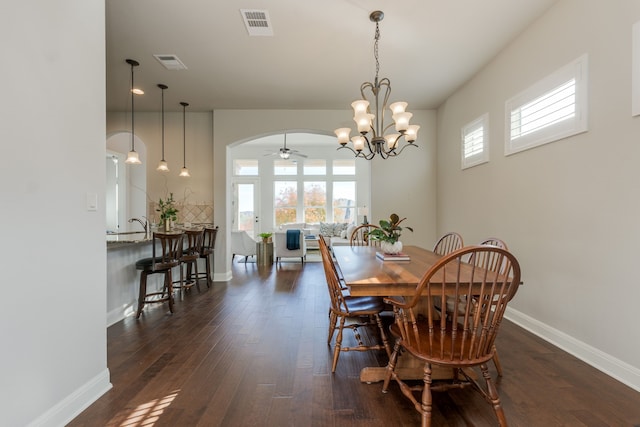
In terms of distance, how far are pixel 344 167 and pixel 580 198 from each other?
6.90 metres

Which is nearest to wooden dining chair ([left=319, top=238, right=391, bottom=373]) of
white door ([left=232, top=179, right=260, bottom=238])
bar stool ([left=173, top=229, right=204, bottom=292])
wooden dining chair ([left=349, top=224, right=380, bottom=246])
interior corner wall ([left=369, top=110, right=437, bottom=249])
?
wooden dining chair ([left=349, top=224, right=380, bottom=246])

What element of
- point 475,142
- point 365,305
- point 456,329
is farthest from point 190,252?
point 475,142

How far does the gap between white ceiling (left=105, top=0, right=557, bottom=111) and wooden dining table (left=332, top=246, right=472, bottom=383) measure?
2.19m

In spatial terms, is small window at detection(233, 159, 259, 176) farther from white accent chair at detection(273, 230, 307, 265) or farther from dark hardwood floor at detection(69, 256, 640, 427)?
dark hardwood floor at detection(69, 256, 640, 427)

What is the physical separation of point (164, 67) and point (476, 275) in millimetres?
4030

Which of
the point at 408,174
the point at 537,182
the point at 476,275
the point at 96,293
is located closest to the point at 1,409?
the point at 96,293

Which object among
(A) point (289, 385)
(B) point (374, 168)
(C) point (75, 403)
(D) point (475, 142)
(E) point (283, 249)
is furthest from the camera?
(E) point (283, 249)

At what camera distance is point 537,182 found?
278 centimetres

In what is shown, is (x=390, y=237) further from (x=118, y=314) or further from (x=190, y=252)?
(x=118, y=314)

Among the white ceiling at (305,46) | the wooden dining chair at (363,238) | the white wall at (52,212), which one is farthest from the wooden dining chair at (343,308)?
the white ceiling at (305,46)

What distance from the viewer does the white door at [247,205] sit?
8.72m

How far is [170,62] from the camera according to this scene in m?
3.47

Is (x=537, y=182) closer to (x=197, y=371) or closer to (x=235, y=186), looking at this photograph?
(x=197, y=371)

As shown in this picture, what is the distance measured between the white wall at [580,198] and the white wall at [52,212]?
3474mm
